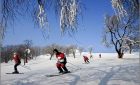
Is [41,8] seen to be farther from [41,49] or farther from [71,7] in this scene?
[41,49]

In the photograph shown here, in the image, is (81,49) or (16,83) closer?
(16,83)

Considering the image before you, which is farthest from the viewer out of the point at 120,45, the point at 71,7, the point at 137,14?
the point at 120,45

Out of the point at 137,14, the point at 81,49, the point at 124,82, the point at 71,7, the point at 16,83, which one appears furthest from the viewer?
the point at 81,49

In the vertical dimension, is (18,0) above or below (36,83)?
above

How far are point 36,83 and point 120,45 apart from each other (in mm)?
47383

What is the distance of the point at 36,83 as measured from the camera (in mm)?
14812

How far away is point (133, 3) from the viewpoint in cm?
742

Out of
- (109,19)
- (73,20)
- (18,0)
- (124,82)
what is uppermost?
(109,19)

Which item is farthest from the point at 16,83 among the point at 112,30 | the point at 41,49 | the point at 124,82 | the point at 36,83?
the point at 41,49

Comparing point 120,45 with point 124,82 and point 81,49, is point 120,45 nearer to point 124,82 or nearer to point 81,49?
point 124,82

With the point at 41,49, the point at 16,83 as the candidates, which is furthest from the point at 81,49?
the point at 16,83

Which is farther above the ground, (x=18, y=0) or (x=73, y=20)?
(x=18, y=0)

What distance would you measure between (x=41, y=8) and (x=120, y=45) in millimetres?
54171

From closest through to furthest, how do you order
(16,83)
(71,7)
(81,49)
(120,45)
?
(71,7)
(16,83)
(120,45)
(81,49)
